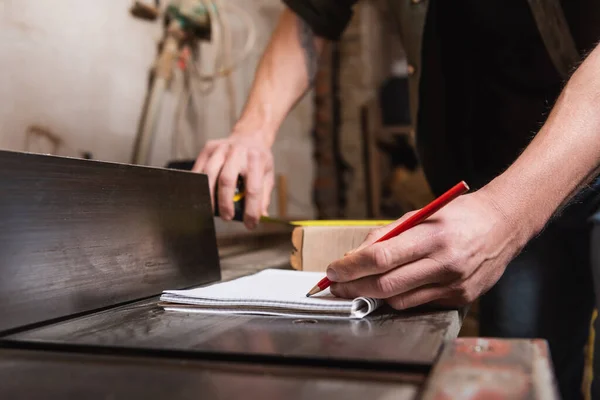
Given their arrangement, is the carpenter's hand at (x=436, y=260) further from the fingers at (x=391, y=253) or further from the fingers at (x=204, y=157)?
the fingers at (x=204, y=157)

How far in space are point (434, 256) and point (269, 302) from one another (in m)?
0.17

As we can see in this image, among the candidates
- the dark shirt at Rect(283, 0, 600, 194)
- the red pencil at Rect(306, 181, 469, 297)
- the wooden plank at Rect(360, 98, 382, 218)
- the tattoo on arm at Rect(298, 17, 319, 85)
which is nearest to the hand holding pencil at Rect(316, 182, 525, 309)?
the red pencil at Rect(306, 181, 469, 297)

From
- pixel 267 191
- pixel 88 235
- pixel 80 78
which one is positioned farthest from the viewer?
pixel 80 78

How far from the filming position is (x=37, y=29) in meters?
1.32

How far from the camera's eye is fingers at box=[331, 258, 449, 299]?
0.55m

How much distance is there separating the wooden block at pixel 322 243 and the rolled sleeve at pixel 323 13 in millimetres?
558

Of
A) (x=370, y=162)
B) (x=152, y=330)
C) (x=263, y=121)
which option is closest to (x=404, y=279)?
(x=152, y=330)

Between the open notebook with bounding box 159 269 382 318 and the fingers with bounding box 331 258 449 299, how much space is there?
2 cm

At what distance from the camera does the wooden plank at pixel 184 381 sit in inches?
14.3

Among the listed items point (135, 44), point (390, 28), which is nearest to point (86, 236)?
point (135, 44)

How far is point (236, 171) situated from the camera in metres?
0.91

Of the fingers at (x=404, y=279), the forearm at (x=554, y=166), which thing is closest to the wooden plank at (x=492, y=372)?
the fingers at (x=404, y=279)

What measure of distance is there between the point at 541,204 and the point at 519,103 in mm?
533

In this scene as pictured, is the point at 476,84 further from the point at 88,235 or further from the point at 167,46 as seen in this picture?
the point at 167,46
